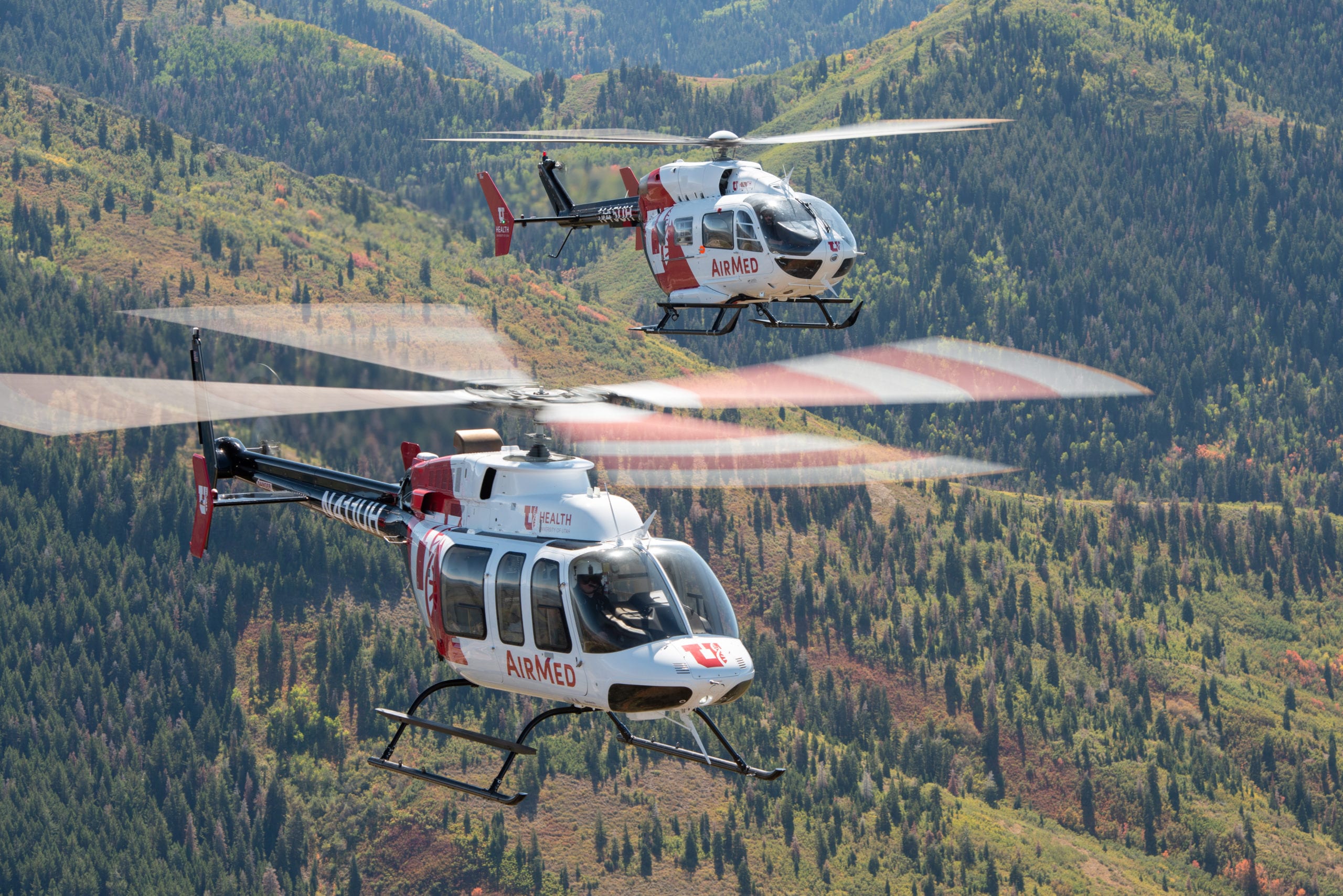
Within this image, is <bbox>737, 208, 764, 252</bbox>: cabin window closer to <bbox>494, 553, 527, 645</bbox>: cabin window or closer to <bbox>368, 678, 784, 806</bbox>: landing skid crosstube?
<bbox>368, 678, 784, 806</bbox>: landing skid crosstube

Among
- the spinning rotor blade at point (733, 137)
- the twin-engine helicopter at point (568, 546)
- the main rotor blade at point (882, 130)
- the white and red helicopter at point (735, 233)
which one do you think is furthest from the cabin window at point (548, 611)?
the spinning rotor blade at point (733, 137)

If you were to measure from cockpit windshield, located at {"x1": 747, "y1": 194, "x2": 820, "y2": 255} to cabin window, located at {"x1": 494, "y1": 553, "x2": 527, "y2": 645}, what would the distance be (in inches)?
863

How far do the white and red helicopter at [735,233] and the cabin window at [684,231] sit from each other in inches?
1.4

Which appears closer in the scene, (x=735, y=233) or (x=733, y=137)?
(x=735, y=233)

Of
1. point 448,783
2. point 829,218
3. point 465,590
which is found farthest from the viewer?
point 829,218

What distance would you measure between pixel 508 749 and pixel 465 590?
13.3 feet

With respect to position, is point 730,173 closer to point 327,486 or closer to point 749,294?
point 749,294

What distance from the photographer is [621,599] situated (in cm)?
3778

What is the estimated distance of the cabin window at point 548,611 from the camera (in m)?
37.8

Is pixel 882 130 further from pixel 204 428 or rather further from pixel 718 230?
pixel 204 428

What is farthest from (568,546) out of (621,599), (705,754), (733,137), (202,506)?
(733,137)

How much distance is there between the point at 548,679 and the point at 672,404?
6489 millimetres

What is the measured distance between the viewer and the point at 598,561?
3778cm

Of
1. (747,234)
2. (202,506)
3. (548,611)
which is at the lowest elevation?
(548,611)
